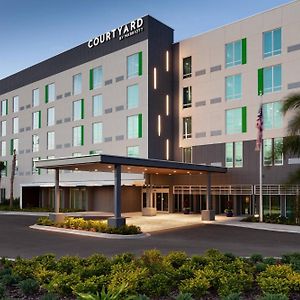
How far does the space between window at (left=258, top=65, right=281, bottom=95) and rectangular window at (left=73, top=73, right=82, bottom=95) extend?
Answer: 2141 cm

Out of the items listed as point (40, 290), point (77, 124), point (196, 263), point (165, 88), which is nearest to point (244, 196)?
point (165, 88)

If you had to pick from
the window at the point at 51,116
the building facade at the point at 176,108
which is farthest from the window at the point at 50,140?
the window at the point at 51,116

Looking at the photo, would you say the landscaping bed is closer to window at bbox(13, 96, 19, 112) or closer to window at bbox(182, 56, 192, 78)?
window at bbox(182, 56, 192, 78)

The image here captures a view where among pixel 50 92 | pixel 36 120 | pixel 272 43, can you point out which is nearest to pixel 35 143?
pixel 36 120

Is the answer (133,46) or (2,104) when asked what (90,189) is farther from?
(2,104)

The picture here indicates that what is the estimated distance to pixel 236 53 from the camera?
120 feet

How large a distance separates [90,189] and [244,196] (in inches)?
707

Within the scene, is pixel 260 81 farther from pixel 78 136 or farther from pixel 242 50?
pixel 78 136

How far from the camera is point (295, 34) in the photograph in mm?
32531

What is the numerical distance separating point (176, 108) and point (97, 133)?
9598 millimetres

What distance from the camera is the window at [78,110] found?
46.4 m

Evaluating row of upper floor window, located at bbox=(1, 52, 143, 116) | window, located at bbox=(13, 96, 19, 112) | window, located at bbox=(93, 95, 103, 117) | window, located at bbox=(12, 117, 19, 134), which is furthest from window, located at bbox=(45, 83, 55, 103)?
window, located at bbox=(12, 117, 19, 134)

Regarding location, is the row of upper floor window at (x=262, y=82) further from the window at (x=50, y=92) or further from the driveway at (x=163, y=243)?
the window at (x=50, y=92)

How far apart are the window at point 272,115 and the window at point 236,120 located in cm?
184
